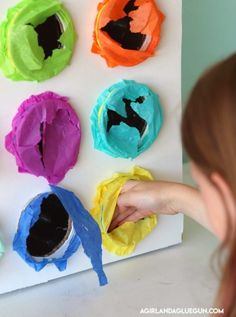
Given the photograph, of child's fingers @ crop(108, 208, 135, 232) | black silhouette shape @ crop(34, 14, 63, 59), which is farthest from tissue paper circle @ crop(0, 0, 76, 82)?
child's fingers @ crop(108, 208, 135, 232)

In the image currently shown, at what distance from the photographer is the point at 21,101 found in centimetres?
72

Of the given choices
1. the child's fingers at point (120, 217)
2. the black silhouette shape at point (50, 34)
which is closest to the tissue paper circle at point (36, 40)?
the black silhouette shape at point (50, 34)

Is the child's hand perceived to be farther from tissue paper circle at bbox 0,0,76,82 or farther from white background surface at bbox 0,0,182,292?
tissue paper circle at bbox 0,0,76,82

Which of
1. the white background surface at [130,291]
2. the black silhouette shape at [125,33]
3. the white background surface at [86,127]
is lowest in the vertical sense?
the white background surface at [130,291]

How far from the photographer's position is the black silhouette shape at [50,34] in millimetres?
709

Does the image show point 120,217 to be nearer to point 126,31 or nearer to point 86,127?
point 86,127

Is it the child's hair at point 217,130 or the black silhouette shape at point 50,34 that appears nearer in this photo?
the child's hair at point 217,130

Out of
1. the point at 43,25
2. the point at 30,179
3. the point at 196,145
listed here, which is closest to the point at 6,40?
the point at 43,25

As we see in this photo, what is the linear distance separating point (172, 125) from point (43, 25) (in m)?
0.24

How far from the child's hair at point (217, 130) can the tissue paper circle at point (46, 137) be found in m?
0.26

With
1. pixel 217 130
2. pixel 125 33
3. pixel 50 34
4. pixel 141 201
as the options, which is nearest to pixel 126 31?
pixel 125 33

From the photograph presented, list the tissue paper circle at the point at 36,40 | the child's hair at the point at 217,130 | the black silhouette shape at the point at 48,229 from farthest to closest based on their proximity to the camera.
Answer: the black silhouette shape at the point at 48,229 → the tissue paper circle at the point at 36,40 → the child's hair at the point at 217,130

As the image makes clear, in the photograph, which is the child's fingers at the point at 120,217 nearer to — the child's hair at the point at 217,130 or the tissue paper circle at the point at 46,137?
the tissue paper circle at the point at 46,137

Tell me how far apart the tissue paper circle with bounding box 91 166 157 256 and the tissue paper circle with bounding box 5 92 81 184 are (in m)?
0.07
